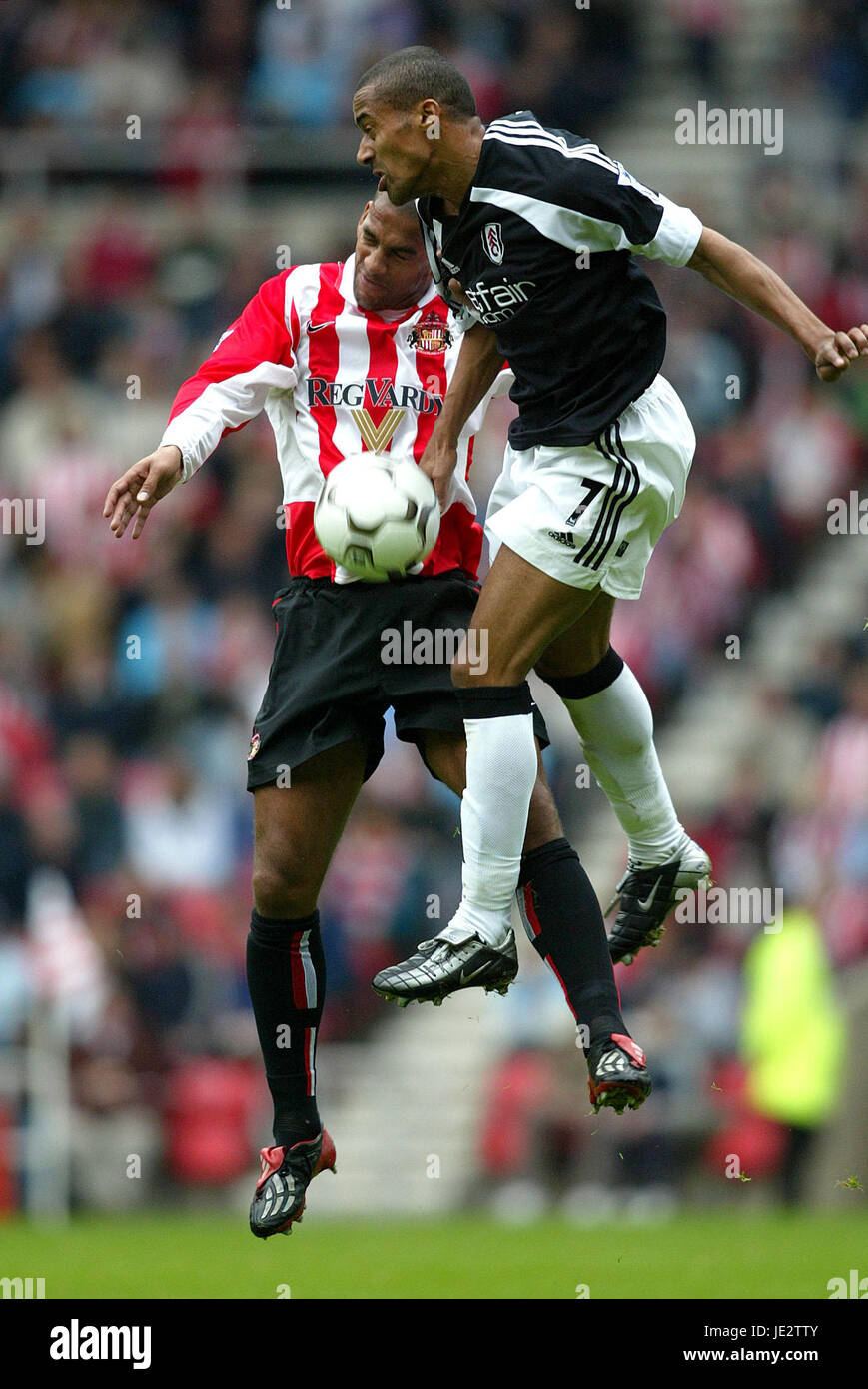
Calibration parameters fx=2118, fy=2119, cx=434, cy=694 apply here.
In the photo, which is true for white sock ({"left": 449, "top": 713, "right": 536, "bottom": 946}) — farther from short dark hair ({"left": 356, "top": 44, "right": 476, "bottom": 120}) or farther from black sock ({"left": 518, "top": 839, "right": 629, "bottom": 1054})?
short dark hair ({"left": 356, "top": 44, "right": 476, "bottom": 120})

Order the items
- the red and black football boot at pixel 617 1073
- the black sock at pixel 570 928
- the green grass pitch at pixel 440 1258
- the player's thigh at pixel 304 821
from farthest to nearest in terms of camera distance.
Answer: the green grass pitch at pixel 440 1258 → the player's thigh at pixel 304 821 → the black sock at pixel 570 928 → the red and black football boot at pixel 617 1073

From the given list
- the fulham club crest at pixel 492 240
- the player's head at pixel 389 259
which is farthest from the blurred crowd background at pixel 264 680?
the fulham club crest at pixel 492 240

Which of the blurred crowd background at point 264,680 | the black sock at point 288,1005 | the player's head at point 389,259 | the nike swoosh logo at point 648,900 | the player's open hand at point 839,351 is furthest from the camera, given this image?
the blurred crowd background at point 264,680

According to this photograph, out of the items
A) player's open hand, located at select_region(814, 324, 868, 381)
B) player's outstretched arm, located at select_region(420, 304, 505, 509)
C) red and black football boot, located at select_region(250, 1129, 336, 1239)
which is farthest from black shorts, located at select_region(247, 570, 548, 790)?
player's open hand, located at select_region(814, 324, 868, 381)

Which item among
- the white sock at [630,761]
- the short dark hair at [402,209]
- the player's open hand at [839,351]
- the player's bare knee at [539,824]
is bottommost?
the player's bare knee at [539,824]

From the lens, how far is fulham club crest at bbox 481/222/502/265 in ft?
18.3

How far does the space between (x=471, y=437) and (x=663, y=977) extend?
245 inches

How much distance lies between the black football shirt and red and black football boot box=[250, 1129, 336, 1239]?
7.25 feet

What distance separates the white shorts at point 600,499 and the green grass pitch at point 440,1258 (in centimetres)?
357

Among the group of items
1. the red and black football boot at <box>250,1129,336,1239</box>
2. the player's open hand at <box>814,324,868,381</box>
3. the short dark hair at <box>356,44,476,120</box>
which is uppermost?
the short dark hair at <box>356,44,476,120</box>

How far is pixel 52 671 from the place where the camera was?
12.9 metres

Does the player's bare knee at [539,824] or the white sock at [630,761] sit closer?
the player's bare knee at [539,824]

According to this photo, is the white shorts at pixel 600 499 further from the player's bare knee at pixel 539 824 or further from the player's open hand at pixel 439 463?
the player's bare knee at pixel 539 824

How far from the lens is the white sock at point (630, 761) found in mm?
6195
